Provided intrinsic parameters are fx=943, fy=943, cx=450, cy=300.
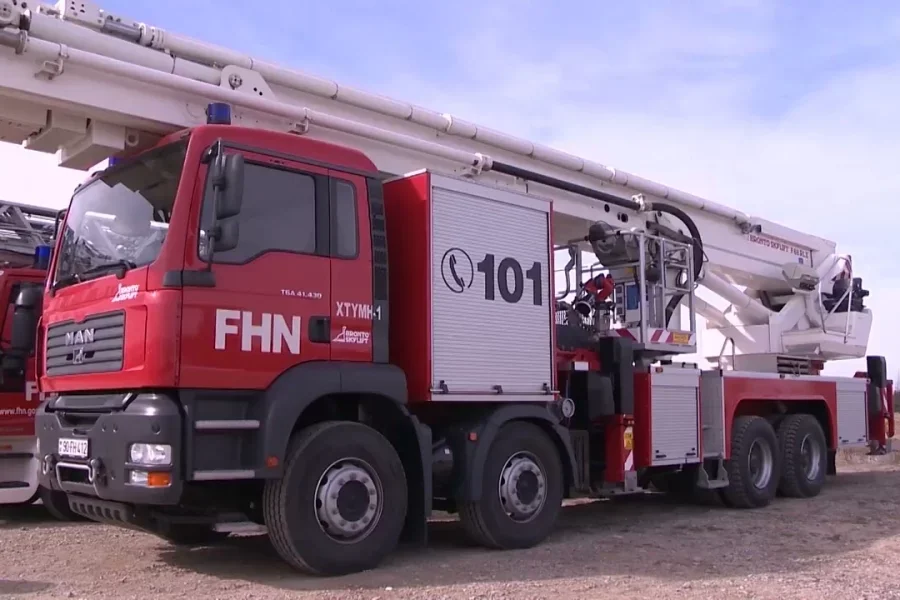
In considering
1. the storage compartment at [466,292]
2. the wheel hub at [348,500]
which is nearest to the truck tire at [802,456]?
the storage compartment at [466,292]

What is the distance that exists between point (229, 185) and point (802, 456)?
27.1ft

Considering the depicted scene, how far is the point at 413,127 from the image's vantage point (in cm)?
834

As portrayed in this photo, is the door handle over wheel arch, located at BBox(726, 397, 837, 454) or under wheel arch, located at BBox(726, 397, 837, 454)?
over

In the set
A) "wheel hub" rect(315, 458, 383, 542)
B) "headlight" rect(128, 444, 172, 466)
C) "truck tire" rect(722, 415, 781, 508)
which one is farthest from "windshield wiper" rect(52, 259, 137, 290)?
"truck tire" rect(722, 415, 781, 508)

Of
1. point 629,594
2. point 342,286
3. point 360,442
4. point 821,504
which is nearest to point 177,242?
point 342,286

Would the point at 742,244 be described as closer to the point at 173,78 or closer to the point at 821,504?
the point at 821,504

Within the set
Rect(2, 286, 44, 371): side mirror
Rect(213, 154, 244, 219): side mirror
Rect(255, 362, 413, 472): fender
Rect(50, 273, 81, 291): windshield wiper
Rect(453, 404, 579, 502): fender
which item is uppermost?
Rect(213, 154, 244, 219): side mirror

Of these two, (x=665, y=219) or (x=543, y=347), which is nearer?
(x=543, y=347)

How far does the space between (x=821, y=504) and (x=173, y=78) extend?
8.29m

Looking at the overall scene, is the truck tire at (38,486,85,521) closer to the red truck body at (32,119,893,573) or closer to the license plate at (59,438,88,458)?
the red truck body at (32,119,893,573)

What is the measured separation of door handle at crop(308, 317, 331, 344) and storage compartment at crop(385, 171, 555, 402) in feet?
2.78

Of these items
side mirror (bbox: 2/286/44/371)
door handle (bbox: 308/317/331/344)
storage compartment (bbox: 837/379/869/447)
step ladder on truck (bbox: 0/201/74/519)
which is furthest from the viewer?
storage compartment (bbox: 837/379/869/447)

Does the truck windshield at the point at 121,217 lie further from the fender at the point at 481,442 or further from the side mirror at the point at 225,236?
the fender at the point at 481,442

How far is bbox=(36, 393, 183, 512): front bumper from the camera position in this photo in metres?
5.62
